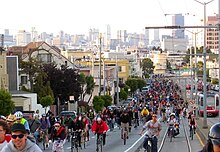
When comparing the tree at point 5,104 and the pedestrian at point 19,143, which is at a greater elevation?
the pedestrian at point 19,143

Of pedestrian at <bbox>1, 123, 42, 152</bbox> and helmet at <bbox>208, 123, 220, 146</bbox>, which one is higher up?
helmet at <bbox>208, 123, 220, 146</bbox>

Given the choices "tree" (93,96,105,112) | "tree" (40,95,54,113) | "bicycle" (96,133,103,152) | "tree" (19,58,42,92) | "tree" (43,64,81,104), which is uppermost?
"tree" (19,58,42,92)

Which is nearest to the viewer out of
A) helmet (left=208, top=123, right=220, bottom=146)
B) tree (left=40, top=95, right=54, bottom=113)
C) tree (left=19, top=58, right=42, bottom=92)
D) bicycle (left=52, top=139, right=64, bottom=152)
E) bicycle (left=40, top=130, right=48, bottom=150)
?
helmet (left=208, top=123, right=220, bottom=146)

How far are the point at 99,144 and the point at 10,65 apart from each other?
3310 centimetres

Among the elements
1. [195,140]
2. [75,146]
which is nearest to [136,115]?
[195,140]

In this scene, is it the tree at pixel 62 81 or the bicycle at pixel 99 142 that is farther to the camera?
the tree at pixel 62 81

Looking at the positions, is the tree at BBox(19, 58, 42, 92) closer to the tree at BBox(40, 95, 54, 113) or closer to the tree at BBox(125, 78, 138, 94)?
the tree at BBox(40, 95, 54, 113)

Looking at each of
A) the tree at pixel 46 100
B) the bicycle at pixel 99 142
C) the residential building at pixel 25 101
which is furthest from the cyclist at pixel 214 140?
the tree at pixel 46 100

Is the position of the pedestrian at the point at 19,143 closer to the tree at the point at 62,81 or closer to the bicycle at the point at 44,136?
the bicycle at the point at 44,136

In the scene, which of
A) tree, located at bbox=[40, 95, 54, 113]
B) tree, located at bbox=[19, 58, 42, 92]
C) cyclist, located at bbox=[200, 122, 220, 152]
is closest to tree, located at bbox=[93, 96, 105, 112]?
tree, located at bbox=[19, 58, 42, 92]

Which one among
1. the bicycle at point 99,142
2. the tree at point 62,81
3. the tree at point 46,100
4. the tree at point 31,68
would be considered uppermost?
the tree at point 31,68

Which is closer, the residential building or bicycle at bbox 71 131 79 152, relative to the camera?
bicycle at bbox 71 131 79 152

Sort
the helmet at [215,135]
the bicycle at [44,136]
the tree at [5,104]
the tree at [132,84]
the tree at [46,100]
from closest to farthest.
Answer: the helmet at [215,135] → the bicycle at [44,136] → the tree at [5,104] → the tree at [46,100] → the tree at [132,84]

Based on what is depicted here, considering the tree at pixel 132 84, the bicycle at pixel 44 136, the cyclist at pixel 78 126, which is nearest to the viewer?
the cyclist at pixel 78 126
